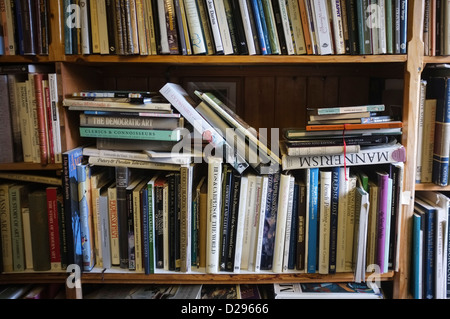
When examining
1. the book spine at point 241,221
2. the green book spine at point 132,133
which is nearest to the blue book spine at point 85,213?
the green book spine at point 132,133

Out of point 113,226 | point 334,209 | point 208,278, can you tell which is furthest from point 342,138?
point 113,226

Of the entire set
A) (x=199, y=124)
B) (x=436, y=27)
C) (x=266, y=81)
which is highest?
(x=436, y=27)

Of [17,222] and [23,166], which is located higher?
[23,166]

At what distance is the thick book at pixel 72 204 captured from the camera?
98cm

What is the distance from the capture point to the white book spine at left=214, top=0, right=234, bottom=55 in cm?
99

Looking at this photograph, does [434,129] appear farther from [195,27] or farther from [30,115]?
[30,115]

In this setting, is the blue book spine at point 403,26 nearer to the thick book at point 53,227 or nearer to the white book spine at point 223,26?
the white book spine at point 223,26

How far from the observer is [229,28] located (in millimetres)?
998

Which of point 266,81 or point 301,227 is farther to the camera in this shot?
point 266,81

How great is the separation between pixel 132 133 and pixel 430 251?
3.15 ft

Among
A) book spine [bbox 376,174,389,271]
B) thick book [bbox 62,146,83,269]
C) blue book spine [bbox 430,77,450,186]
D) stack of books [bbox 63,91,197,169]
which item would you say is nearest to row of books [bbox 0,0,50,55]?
stack of books [bbox 63,91,197,169]

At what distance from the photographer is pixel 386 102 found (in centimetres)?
121
